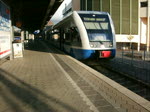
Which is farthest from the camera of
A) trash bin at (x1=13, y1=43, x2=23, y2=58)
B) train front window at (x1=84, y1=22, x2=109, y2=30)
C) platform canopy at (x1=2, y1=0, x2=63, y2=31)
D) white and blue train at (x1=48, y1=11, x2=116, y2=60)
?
platform canopy at (x1=2, y1=0, x2=63, y2=31)

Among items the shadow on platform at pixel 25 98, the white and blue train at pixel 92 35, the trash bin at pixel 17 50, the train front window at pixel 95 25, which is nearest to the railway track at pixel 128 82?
the white and blue train at pixel 92 35

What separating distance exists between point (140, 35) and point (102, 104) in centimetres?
4382

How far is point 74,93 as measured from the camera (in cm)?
531

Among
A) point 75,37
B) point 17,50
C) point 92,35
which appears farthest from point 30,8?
point 92,35

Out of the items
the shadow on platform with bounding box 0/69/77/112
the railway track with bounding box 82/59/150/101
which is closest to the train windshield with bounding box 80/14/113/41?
the railway track with bounding box 82/59/150/101

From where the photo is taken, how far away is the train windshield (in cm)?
1229

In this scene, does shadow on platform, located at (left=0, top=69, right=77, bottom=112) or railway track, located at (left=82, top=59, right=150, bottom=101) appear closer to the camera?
shadow on platform, located at (left=0, top=69, right=77, bottom=112)

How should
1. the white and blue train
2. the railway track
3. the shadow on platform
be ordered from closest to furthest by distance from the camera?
the shadow on platform < the railway track < the white and blue train

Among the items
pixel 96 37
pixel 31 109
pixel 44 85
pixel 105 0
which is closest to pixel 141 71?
pixel 96 37

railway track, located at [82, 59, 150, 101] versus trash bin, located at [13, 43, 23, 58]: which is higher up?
trash bin, located at [13, 43, 23, 58]

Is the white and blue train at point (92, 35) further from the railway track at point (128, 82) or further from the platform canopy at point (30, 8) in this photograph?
the platform canopy at point (30, 8)

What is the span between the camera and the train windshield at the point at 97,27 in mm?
12289

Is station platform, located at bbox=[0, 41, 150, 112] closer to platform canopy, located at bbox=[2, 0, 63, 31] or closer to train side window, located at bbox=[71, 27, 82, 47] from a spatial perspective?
train side window, located at bbox=[71, 27, 82, 47]

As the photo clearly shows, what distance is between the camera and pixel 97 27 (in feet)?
41.3
